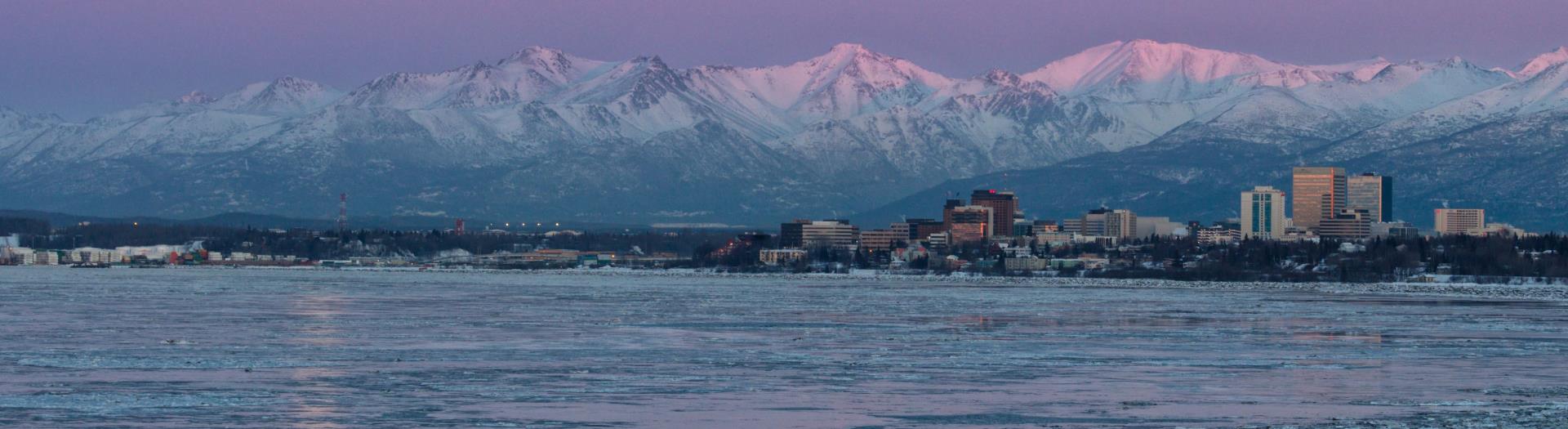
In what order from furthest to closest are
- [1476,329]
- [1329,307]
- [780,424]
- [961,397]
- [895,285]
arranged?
[895,285] → [1329,307] → [1476,329] → [961,397] → [780,424]

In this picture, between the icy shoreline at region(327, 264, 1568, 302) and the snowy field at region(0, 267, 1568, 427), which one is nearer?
the snowy field at region(0, 267, 1568, 427)

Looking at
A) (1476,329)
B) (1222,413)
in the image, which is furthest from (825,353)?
(1476,329)

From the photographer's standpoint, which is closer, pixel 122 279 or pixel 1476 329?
pixel 1476 329

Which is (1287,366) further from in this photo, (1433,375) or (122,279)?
(122,279)

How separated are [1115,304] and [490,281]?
68.5m

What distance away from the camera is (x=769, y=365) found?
182ft

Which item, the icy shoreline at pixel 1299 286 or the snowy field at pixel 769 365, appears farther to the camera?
the icy shoreline at pixel 1299 286

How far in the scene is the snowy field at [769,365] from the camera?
43125mm

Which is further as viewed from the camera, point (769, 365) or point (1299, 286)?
point (1299, 286)

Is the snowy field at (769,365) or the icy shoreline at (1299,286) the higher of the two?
the icy shoreline at (1299,286)

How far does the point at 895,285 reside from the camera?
156250 millimetres

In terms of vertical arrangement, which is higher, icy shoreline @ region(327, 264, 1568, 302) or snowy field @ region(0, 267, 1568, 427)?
icy shoreline @ region(327, 264, 1568, 302)

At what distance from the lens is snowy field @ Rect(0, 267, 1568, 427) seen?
43.1 meters

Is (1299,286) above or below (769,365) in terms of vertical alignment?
above
